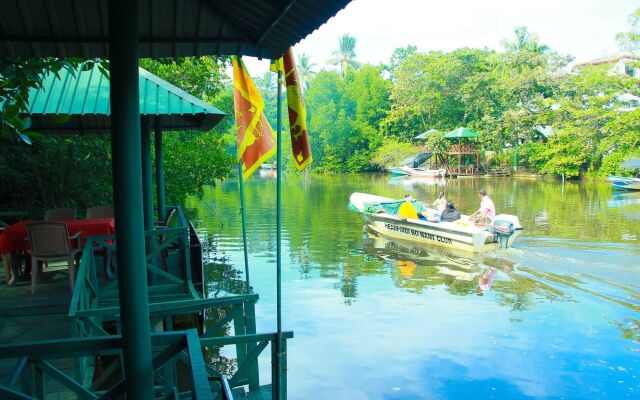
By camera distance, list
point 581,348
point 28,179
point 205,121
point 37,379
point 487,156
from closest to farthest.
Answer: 1. point 37,379
2. point 205,121
3. point 581,348
4. point 28,179
5. point 487,156

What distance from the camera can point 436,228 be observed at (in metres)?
16.6

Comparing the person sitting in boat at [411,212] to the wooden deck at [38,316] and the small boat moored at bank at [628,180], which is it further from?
the small boat moored at bank at [628,180]

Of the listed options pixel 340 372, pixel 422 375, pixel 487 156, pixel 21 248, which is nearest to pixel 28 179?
pixel 21 248

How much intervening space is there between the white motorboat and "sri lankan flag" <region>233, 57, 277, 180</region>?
969cm

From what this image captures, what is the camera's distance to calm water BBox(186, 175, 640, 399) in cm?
787

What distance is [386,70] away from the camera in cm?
6531

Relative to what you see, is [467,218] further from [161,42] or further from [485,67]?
[485,67]

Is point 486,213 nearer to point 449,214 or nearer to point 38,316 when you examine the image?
point 449,214

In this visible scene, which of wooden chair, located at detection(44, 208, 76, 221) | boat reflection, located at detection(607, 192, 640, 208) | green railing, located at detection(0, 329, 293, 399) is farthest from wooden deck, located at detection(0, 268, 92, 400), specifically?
boat reflection, located at detection(607, 192, 640, 208)

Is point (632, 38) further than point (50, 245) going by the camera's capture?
Yes

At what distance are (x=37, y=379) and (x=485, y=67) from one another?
2025 inches

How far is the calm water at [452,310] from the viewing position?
7.87m

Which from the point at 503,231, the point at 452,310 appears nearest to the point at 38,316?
the point at 452,310

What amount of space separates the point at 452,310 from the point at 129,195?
32.0 feet
